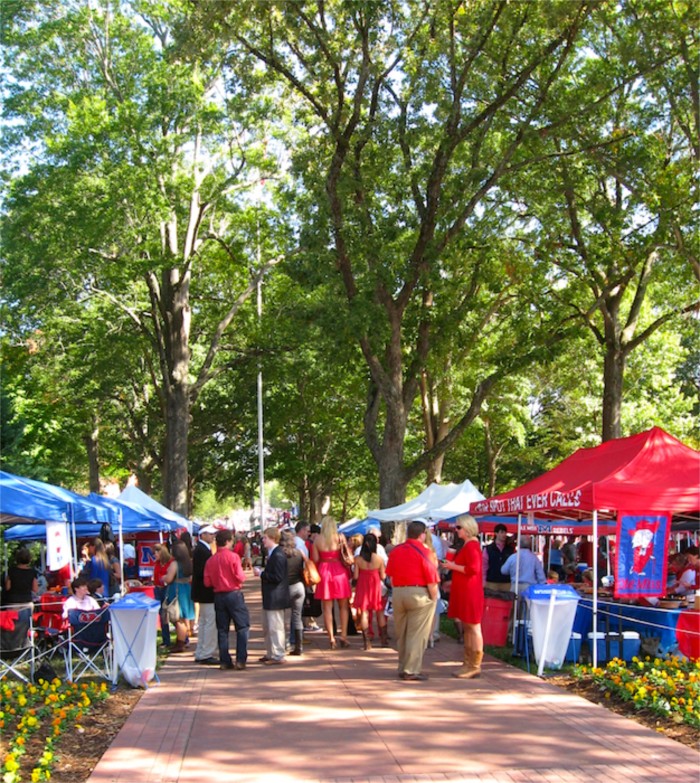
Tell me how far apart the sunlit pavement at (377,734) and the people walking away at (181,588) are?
2.50 meters

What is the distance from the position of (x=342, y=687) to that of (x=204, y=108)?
18.3 metres

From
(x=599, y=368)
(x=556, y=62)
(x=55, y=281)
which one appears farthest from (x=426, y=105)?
(x=599, y=368)

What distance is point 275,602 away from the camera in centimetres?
1261

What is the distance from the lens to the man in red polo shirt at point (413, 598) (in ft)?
36.1

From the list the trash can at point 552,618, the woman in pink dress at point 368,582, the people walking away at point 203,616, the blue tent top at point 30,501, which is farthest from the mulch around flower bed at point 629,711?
the blue tent top at point 30,501

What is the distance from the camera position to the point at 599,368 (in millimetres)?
38906

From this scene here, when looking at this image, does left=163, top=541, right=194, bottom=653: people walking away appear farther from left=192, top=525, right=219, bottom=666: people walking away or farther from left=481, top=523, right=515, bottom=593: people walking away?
left=481, top=523, right=515, bottom=593: people walking away

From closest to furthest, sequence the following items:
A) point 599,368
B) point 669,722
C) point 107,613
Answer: point 669,722, point 107,613, point 599,368

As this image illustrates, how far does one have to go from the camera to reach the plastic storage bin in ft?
Result: 39.8

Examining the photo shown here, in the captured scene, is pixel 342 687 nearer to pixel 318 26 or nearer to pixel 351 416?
pixel 318 26

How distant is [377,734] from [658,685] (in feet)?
10.1

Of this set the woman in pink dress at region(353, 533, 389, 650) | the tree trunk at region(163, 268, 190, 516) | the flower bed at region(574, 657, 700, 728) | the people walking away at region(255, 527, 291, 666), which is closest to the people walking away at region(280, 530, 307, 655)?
the people walking away at region(255, 527, 291, 666)

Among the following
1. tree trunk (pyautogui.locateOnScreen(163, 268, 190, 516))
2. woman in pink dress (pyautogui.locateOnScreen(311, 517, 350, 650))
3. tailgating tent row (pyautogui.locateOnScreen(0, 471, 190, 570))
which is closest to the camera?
tailgating tent row (pyautogui.locateOnScreen(0, 471, 190, 570))

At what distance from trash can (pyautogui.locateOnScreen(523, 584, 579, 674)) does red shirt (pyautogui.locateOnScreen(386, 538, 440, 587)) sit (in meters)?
1.37
